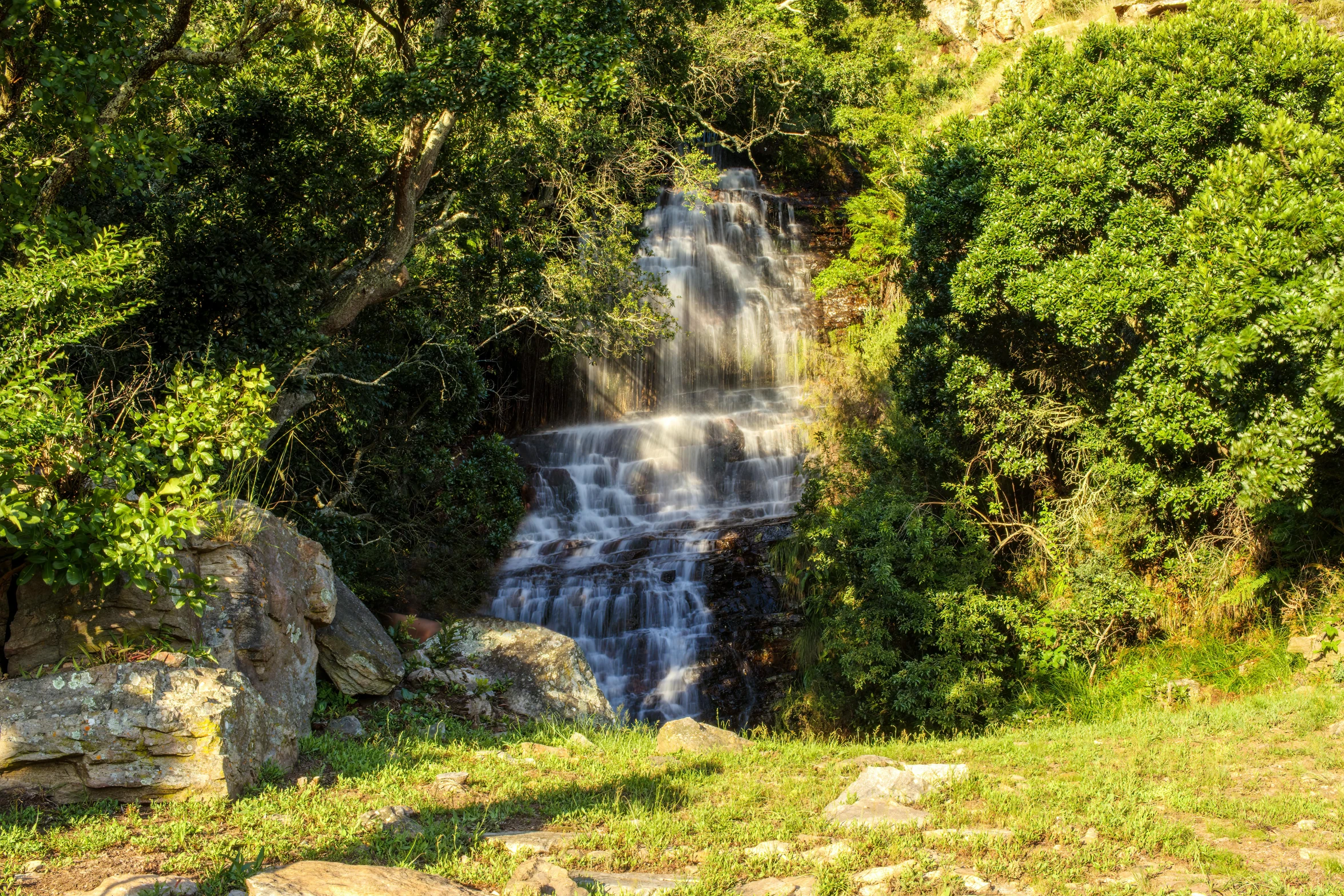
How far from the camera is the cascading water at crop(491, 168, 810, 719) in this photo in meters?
13.9

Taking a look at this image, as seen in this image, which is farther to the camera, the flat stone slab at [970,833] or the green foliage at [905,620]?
the green foliage at [905,620]

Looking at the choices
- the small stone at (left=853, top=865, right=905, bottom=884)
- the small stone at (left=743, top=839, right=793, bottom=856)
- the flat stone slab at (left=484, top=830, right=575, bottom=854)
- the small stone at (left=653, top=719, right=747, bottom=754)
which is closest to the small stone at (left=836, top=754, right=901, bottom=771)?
the small stone at (left=653, top=719, right=747, bottom=754)

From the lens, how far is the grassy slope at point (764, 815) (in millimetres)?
4488

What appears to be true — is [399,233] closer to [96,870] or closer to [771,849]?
[96,870]

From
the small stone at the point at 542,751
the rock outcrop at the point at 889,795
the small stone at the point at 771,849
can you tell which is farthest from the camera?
the small stone at the point at 542,751

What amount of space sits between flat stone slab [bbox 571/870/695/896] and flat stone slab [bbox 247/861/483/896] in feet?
1.86

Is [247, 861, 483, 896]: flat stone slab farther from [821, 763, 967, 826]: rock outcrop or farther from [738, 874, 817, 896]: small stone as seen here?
[821, 763, 967, 826]: rock outcrop

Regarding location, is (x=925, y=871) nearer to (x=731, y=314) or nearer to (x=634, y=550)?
(x=634, y=550)

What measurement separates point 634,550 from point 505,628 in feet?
16.9

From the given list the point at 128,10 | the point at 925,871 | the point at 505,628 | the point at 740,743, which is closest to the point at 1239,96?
the point at 740,743

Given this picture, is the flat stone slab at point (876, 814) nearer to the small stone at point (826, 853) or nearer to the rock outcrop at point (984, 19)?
the small stone at point (826, 853)

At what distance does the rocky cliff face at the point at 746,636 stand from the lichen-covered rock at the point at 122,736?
26.1ft

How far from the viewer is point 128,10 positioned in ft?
24.7

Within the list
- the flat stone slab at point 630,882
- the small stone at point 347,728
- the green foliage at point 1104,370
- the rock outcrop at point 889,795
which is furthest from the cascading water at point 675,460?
the flat stone slab at point 630,882
